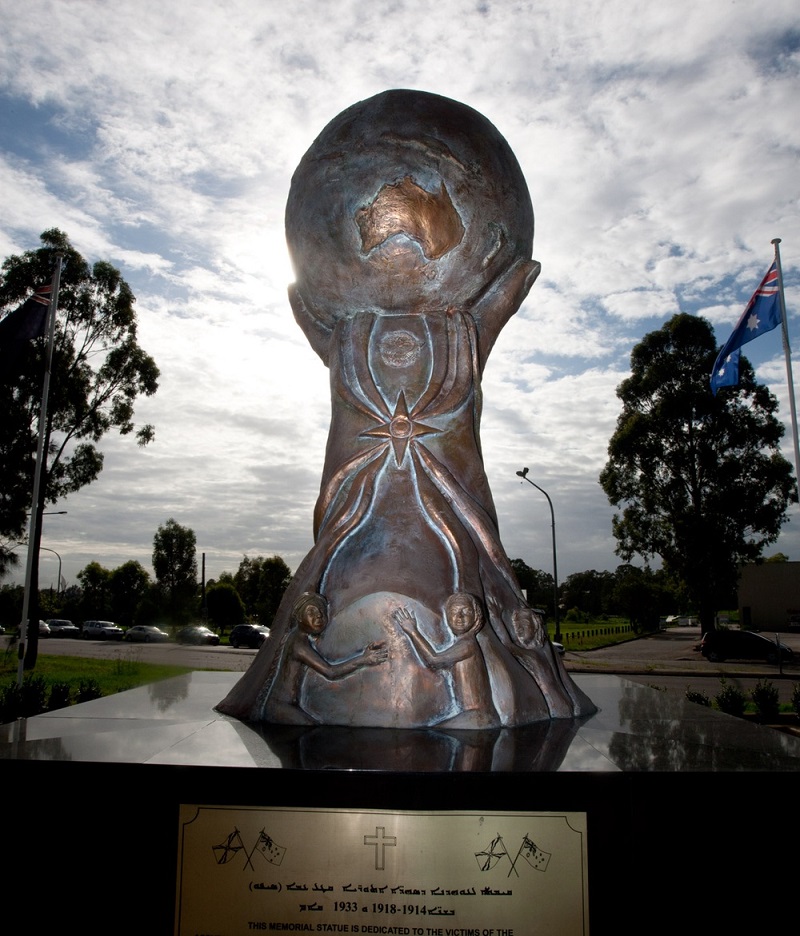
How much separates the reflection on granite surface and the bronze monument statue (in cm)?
25

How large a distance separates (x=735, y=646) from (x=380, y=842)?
74.4ft

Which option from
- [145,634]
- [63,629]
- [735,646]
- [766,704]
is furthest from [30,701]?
[63,629]

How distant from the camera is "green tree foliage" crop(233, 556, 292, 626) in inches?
1640

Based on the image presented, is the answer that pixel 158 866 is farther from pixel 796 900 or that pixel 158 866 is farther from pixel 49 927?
pixel 796 900

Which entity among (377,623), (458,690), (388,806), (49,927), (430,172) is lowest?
(49,927)

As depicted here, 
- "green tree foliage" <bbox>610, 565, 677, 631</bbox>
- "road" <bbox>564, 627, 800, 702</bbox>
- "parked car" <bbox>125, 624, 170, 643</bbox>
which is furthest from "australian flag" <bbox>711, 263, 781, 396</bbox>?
"green tree foliage" <bbox>610, 565, 677, 631</bbox>

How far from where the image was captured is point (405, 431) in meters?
4.67

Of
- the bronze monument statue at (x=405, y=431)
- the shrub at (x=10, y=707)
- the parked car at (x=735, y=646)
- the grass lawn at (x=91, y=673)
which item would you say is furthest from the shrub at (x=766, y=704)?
the parked car at (x=735, y=646)

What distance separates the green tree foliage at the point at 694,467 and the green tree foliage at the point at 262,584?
1915 cm

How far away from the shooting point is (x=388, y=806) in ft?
9.49

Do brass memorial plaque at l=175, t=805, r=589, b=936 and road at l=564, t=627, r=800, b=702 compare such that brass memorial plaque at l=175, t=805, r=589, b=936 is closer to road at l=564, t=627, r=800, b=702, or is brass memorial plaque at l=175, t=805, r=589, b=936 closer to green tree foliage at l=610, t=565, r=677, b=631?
road at l=564, t=627, r=800, b=702

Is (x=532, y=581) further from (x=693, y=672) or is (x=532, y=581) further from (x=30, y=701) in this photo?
(x=30, y=701)

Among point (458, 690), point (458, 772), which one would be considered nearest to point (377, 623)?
point (458, 690)

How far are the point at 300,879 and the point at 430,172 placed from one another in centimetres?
387
